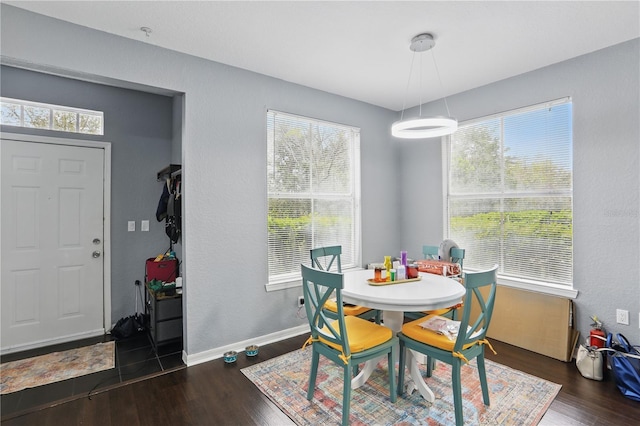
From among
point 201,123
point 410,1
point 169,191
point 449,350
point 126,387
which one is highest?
point 410,1

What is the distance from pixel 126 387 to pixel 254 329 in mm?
1110

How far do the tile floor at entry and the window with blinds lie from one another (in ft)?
10.9

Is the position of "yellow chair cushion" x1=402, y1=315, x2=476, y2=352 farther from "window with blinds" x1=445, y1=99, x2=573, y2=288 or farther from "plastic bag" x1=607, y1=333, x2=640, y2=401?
"window with blinds" x1=445, y1=99, x2=573, y2=288

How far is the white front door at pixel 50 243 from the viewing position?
9.87ft

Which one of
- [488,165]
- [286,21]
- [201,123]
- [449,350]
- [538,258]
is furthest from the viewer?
[488,165]

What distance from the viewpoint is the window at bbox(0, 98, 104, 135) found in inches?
120

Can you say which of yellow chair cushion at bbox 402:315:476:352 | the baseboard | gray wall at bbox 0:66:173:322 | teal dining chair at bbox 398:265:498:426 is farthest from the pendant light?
gray wall at bbox 0:66:173:322

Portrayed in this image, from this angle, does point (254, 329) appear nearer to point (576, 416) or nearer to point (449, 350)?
point (449, 350)

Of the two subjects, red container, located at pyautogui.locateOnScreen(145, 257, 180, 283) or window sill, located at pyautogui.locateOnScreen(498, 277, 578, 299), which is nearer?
window sill, located at pyautogui.locateOnScreen(498, 277, 578, 299)

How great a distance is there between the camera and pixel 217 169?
114 inches

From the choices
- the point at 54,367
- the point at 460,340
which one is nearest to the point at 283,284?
the point at 460,340

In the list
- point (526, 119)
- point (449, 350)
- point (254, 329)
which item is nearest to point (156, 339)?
point (254, 329)

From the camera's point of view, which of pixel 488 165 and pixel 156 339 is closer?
pixel 156 339

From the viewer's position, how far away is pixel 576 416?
201 centimetres
